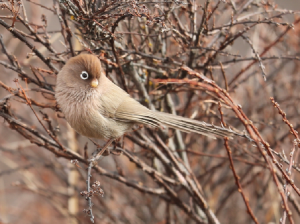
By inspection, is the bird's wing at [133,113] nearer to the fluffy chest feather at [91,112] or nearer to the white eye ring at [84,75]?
the fluffy chest feather at [91,112]

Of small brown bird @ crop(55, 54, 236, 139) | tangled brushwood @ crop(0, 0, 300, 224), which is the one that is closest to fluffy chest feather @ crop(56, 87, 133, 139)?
small brown bird @ crop(55, 54, 236, 139)

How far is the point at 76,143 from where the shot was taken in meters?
4.31

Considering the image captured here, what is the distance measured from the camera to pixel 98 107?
271 centimetres

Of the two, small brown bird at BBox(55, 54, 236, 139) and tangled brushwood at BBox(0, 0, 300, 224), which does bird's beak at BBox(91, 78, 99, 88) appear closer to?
small brown bird at BBox(55, 54, 236, 139)

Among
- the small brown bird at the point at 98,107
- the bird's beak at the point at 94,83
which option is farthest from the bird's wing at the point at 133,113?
the bird's beak at the point at 94,83

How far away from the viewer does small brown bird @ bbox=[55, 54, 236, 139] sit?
2520mm

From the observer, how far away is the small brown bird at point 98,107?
2.52 m

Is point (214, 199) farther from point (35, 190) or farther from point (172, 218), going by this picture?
point (35, 190)

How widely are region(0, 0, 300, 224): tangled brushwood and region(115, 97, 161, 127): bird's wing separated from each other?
0.10 m

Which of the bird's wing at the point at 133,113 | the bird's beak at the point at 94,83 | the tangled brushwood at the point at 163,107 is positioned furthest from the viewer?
the bird's wing at the point at 133,113

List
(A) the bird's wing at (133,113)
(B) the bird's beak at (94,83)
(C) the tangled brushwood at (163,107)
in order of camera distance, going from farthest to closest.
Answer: (A) the bird's wing at (133,113)
(B) the bird's beak at (94,83)
(C) the tangled brushwood at (163,107)

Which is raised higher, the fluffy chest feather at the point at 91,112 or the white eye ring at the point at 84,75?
the white eye ring at the point at 84,75

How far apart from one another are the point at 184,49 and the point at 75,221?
2382 millimetres

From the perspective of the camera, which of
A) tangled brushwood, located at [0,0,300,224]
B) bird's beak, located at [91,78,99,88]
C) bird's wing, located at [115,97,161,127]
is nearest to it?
tangled brushwood, located at [0,0,300,224]
